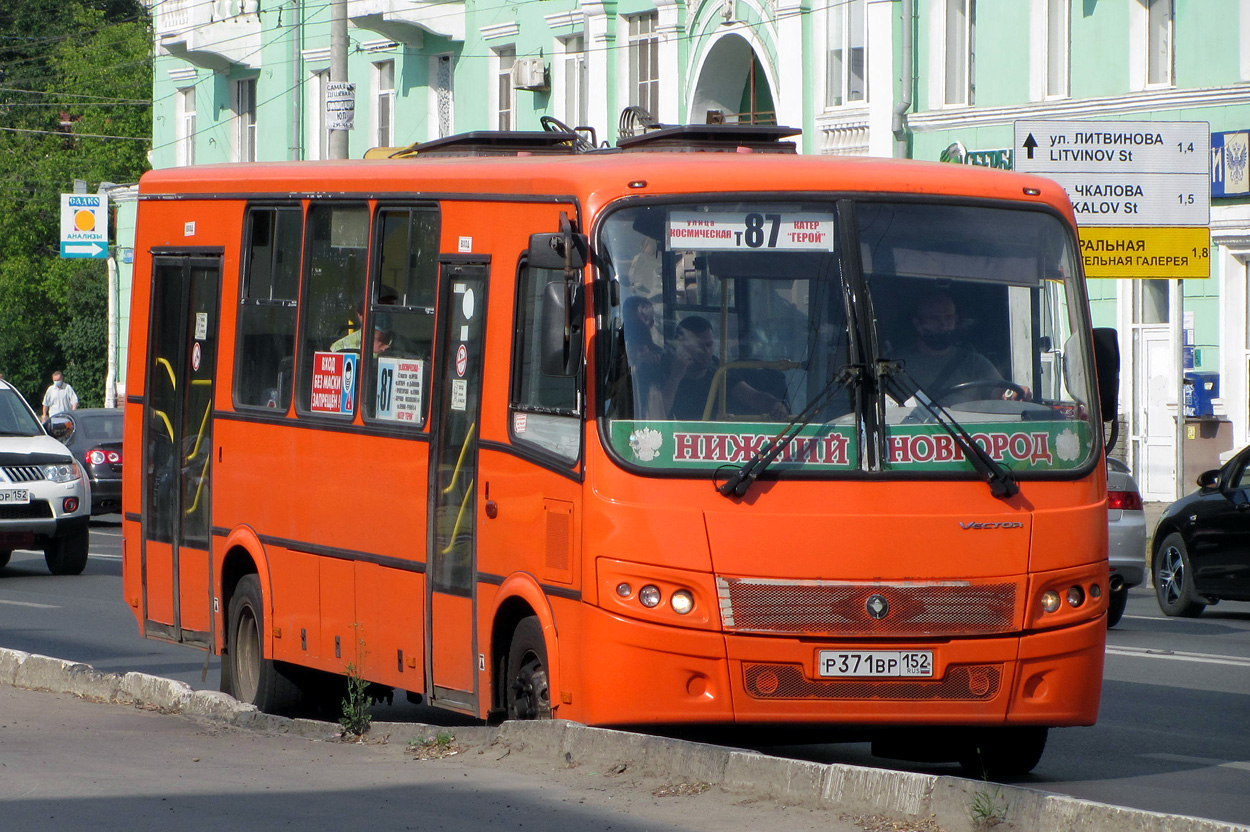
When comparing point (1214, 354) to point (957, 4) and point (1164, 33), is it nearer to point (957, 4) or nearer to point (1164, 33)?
point (1164, 33)

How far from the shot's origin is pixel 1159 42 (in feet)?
87.5

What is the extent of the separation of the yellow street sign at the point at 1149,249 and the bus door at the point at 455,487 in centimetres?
1450

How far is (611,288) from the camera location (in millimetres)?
8492

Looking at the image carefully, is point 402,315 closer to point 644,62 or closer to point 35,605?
point 35,605

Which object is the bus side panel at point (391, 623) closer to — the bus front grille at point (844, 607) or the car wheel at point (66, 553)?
the bus front grille at point (844, 607)

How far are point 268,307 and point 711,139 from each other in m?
2.68

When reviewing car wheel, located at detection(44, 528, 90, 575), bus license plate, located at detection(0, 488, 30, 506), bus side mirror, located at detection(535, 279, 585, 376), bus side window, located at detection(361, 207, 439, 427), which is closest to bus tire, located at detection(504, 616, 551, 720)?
bus side mirror, located at detection(535, 279, 585, 376)

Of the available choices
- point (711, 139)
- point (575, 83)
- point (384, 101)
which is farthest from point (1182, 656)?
point (384, 101)

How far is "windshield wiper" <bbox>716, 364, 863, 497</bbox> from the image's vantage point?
27.1 ft

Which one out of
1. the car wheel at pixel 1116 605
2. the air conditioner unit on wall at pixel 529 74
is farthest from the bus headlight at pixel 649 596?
the air conditioner unit on wall at pixel 529 74

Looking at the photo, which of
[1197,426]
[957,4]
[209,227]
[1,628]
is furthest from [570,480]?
[957,4]

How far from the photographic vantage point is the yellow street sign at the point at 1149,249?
23047mm

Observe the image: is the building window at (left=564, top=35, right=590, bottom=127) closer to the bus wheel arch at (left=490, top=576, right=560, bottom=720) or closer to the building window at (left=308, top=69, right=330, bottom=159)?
the building window at (left=308, top=69, right=330, bottom=159)

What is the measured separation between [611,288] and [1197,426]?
748 inches
